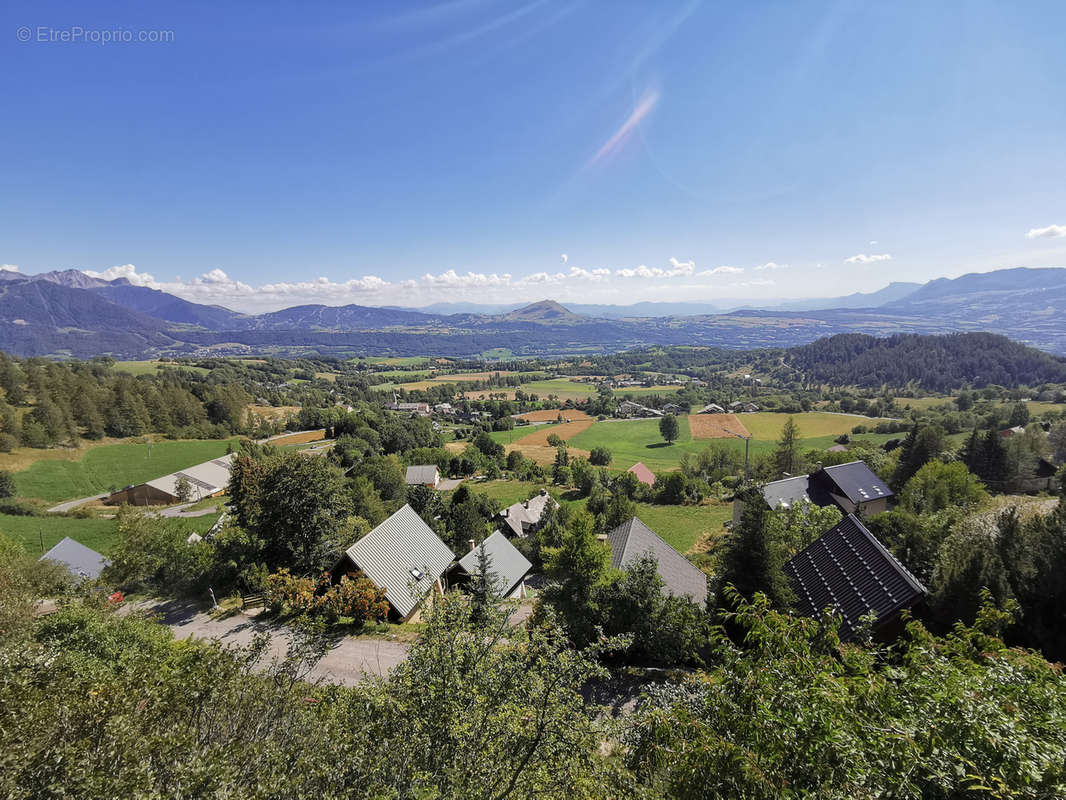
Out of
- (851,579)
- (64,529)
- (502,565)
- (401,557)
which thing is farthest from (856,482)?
(64,529)

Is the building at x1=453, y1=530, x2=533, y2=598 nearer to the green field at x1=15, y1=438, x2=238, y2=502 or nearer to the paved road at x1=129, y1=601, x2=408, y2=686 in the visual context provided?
the paved road at x1=129, y1=601, x2=408, y2=686

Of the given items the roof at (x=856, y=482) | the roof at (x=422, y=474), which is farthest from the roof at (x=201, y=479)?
the roof at (x=856, y=482)

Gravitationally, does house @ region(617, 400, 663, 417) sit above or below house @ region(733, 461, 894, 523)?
below

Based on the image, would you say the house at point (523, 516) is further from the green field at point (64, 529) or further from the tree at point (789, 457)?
the tree at point (789, 457)

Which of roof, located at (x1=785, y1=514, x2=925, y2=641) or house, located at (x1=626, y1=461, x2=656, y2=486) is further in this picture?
house, located at (x1=626, y1=461, x2=656, y2=486)

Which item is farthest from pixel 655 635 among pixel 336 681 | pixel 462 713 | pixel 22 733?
pixel 22 733

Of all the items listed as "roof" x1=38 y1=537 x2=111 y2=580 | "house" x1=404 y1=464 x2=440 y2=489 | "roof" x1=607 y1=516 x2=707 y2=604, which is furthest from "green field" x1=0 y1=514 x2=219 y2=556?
"roof" x1=607 y1=516 x2=707 y2=604

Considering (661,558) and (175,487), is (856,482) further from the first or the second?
(175,487)
